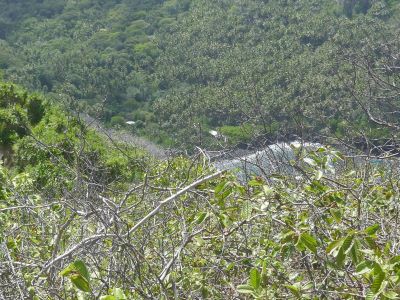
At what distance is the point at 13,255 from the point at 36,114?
10420 millimetres

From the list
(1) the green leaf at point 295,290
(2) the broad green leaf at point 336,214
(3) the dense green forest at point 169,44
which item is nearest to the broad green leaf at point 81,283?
(1) the green leaf at point 295,290

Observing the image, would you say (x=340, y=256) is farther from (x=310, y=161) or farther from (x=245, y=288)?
(x=310, y=161)

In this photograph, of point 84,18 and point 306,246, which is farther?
point 84,18

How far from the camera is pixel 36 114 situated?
42.0 feet

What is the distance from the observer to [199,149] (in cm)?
259

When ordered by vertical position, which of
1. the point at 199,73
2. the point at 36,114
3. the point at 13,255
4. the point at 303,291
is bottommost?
the point at 199,73

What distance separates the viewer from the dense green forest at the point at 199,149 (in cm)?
210

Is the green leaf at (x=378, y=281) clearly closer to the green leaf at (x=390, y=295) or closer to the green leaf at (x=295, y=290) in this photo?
the green leaf at (x=390, y=295)

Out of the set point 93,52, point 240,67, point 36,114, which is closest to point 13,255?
point 36,114

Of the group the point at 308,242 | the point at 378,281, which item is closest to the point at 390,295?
the point at 378,281

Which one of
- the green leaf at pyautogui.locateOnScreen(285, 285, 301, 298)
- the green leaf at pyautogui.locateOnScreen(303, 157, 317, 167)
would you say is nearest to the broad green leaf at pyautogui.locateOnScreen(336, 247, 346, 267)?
the green leaf at pyautogui.locateOnScreen(285, 285, 301, 298)

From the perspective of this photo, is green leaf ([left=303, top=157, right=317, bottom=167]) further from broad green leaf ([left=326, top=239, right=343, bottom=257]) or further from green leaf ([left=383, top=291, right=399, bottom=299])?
green leaf ([left=383, top=291, right=399, bottom=299])

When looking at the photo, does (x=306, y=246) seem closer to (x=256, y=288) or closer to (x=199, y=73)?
(x=256, y=288)

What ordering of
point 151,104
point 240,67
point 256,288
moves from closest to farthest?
point 256,288, point 151,104, point 240,67
